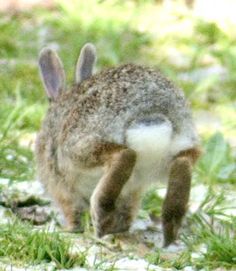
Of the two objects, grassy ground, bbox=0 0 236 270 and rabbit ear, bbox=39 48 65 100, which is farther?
rabbit ear, bbox=39 48 65 100

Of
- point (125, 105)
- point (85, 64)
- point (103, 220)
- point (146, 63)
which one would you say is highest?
point (125, 105)

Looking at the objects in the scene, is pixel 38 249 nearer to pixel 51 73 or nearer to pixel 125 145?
pixel 125 145

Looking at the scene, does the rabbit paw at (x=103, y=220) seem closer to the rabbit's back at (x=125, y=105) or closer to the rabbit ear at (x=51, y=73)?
the rabbit's back at (x=125, y=105)

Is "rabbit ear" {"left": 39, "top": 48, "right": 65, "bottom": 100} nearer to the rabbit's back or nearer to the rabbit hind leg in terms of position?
the rabbit's back

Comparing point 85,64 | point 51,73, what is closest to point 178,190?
point 85,64

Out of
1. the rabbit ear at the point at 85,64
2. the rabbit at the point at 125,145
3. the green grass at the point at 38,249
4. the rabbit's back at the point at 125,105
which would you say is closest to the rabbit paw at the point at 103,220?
the rabbit at the point at 125,145

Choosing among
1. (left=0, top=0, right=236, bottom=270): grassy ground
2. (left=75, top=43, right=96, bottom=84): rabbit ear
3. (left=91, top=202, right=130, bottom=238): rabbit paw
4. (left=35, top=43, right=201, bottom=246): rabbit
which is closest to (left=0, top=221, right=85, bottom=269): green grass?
(left=0, top=0, right=236, bottom=270): grassy ground
